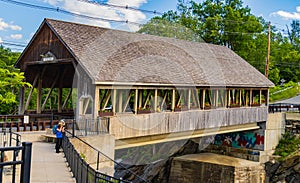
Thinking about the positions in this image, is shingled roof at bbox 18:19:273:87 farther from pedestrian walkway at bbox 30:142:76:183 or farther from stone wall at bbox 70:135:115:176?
pedestrian walkway at bbox 30:142:76:183

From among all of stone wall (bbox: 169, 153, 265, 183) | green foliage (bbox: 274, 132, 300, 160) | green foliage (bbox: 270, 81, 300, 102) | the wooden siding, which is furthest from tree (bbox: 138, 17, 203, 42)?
stone wall (bbox: 169, 153, 265, 183)

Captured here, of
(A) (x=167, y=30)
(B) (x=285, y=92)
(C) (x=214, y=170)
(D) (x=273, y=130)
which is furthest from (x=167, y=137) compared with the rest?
(B) (x=285, y=92)

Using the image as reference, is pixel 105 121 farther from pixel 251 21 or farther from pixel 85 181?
pixel 251 21

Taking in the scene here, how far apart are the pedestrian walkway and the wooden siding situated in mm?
3179

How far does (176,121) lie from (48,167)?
928cm

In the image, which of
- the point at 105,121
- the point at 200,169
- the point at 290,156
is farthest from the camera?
the point at 290,156

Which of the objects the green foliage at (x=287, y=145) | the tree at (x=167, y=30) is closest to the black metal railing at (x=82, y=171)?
the green foliage at (x=287, y=145)

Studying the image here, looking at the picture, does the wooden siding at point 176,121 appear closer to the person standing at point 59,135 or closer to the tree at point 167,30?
the person standing at point 59,135

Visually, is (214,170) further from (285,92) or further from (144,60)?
(285,92)

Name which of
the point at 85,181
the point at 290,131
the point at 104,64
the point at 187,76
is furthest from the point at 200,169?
the point at 85,181

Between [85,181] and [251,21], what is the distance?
44120 millimetres

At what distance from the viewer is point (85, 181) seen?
8734 millimetres

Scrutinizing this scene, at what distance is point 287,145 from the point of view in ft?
94.3

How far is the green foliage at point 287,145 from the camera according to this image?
27922 millimetres
